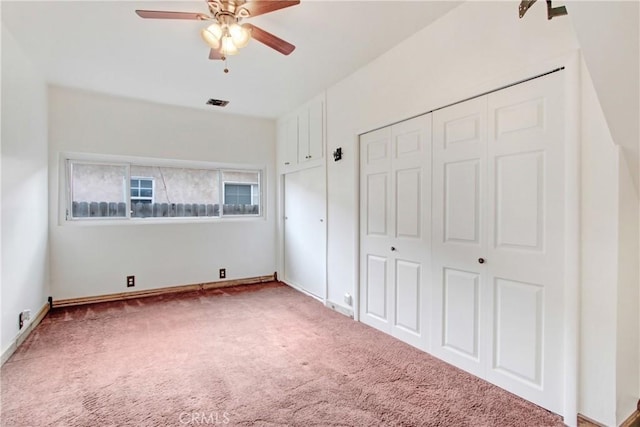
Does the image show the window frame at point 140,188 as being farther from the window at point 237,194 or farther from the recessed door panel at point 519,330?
the recessed door panel at point 519,330

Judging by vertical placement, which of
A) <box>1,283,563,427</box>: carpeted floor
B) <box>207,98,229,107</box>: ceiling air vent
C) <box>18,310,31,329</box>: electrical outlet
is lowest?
<box>1,283,563,427</box>: carpeted floor

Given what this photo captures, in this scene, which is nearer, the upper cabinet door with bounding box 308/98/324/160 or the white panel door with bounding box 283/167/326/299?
the upper cabinet door with bounding box 308/98/324/160

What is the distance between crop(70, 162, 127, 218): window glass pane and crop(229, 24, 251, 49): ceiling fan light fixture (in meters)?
3.17

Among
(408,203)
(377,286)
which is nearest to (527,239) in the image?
(408,203)

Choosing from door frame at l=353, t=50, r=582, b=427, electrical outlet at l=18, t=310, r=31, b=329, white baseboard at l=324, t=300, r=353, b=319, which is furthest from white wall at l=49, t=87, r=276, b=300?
door frame at l=353, t=50, r=582, b=427

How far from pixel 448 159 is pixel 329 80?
1820mm

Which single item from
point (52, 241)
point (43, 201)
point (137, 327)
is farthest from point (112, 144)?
point (137, 327)

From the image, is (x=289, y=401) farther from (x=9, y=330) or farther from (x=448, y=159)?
(x=9, y=330)

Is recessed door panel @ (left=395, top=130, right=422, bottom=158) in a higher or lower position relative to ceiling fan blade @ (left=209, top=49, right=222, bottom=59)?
lower

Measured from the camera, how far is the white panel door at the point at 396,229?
264 centimetres

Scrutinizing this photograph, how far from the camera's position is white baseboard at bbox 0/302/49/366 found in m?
2.50

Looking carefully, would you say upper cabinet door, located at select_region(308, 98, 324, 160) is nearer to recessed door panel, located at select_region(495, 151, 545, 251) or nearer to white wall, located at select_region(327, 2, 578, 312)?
white wall, located at select_region(327, 2, 578, 312)

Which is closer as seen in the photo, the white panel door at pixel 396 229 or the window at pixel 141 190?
the white panel door at pixel 396 229

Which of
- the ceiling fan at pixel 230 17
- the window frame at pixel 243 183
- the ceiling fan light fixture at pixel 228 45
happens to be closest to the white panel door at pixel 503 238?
the ceiling fan at pixel 230 17
